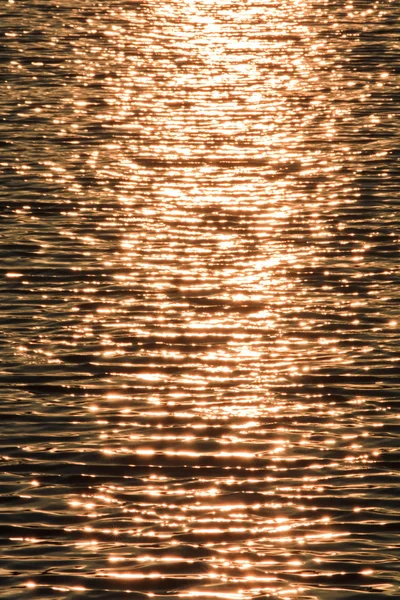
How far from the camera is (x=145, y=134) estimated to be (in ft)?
78.6

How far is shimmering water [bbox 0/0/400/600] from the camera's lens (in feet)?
37.0

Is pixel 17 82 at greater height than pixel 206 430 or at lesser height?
greater

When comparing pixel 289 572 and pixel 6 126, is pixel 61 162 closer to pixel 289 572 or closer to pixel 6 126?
pixel 6 126

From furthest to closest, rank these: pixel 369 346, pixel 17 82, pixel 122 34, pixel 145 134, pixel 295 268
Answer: pixel 122 34 → pixel 17 82 → pixel 145 134 → pixel 295 268 → pixel 369 346

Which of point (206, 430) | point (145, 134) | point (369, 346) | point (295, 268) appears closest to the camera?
point (206, 430)

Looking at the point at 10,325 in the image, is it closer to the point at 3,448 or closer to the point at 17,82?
the point at 3,448

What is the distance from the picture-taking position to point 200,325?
1594 centimetres

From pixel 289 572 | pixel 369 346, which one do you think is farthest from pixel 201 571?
pixel 369 346

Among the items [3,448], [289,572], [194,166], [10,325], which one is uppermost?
[194,166]

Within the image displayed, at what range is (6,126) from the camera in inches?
963

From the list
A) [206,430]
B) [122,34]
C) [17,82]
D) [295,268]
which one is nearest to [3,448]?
Answer: [206,430]

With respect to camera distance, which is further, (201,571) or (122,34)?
(122,34)

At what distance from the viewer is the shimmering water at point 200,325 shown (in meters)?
11.3

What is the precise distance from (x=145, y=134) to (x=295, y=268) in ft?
22.8
